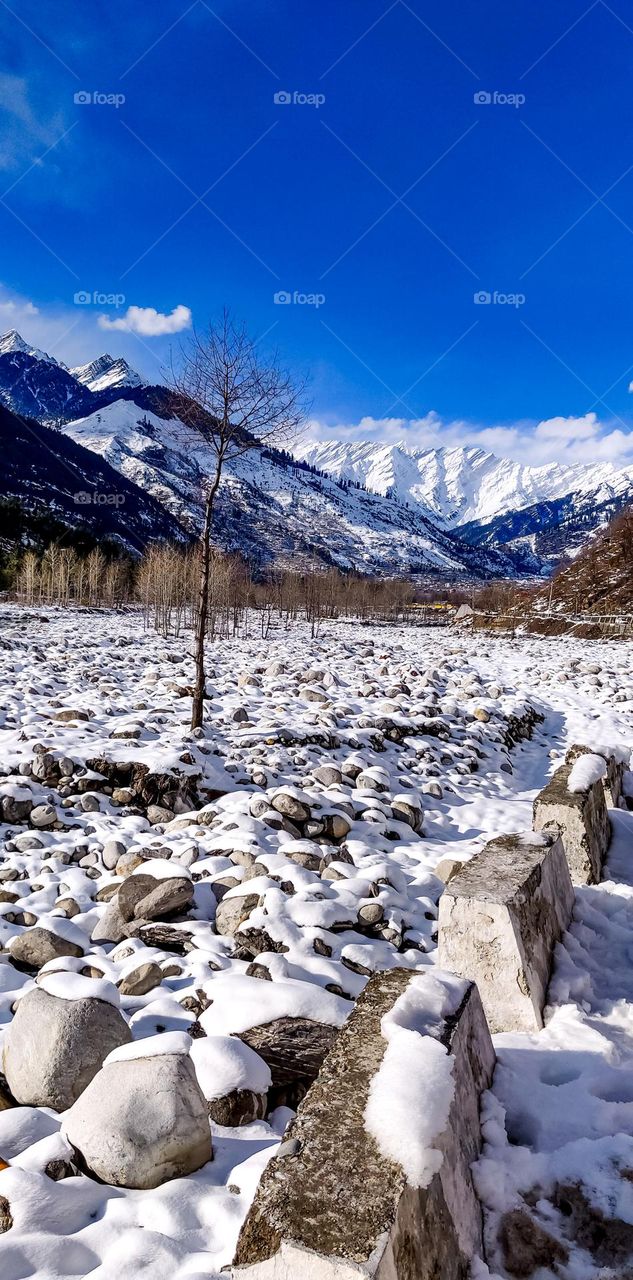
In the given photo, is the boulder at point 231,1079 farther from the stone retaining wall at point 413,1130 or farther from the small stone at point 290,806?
the small stone at point 290,806

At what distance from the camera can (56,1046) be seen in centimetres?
357

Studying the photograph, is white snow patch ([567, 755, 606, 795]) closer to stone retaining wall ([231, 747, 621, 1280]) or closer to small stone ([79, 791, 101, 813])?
stone retaining wall ([231, 747, 621, 1280])

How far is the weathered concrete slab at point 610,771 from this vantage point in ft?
25.9

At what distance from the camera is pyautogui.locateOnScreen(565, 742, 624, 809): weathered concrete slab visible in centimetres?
789

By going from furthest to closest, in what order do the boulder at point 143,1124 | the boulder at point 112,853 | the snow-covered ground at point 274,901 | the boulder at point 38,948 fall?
the boulder at point 112,853, the boulder at point 38,948, the boulder at point 143,1124, the snow-covered ground at point 274,901

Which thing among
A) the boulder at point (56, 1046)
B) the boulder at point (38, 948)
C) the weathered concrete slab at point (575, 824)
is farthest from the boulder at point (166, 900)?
the weathered concrete slab at point (575, 824)

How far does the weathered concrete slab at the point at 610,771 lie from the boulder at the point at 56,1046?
594 cm

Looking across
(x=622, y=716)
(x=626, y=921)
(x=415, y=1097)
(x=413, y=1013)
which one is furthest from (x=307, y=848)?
(x=622, y=716)

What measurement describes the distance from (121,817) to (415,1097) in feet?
24.6

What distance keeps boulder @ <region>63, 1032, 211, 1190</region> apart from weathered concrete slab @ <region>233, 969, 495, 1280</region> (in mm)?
825

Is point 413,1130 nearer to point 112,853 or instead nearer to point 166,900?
point 166,900

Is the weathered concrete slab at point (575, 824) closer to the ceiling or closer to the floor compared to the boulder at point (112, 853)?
closer to the ceiling

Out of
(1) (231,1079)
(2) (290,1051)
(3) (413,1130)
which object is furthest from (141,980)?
(3) (413,1130)

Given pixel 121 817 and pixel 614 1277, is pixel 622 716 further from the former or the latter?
pixel 614 1277
